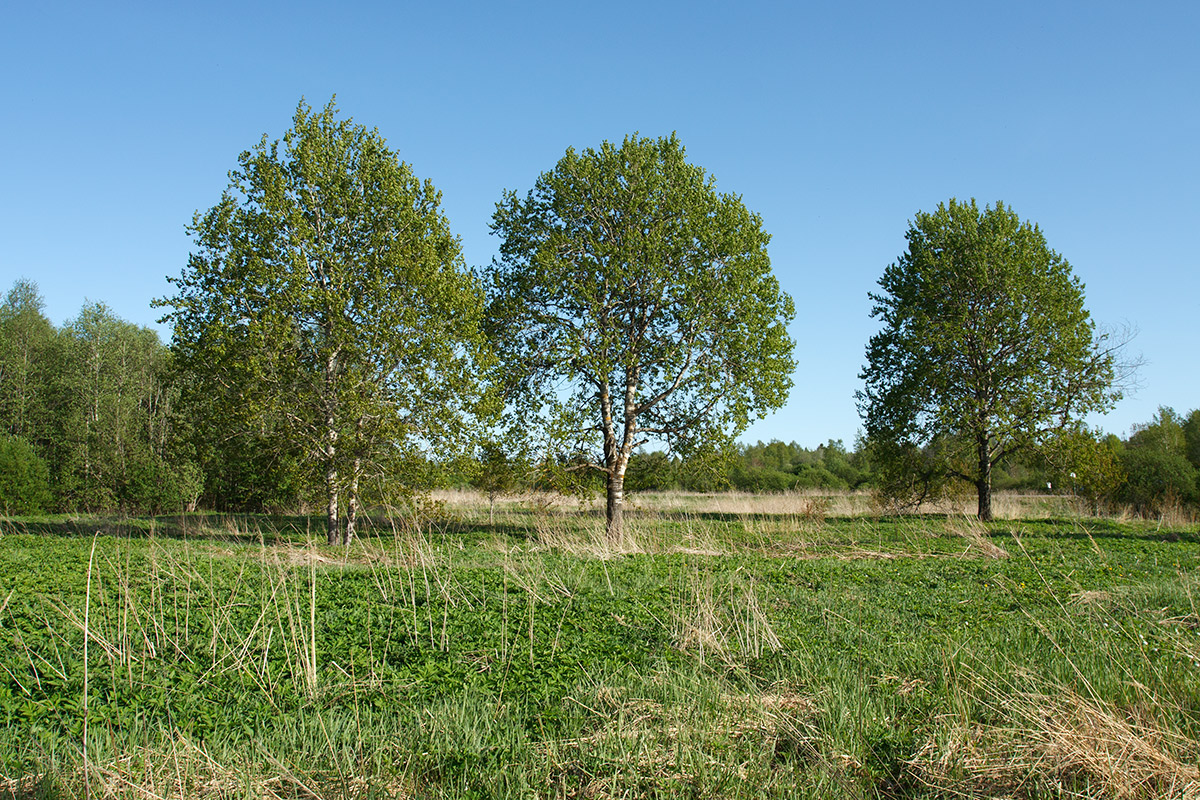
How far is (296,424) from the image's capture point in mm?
15320

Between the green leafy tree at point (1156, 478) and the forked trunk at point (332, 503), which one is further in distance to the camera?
the green leafy tree at point (1156, 478)

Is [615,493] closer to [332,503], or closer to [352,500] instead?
[352,500]

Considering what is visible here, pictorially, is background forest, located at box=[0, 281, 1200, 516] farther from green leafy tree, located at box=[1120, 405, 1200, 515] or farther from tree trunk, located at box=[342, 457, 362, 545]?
tree trunk, located at box=[342, 457, 362, 545]

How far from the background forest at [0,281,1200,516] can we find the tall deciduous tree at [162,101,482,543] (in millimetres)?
2927

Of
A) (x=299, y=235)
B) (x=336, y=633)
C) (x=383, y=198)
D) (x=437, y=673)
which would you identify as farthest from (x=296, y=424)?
(x=437, y=673)

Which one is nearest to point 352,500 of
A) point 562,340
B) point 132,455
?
point 562,340

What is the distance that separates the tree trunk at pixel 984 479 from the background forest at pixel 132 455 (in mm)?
1353

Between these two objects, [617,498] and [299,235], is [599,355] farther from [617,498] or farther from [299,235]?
[299,235]

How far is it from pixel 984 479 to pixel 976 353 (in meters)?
4.01

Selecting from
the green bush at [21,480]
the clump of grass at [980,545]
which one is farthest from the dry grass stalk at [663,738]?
the green bush at [21,480]

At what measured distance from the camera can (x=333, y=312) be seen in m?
14.8

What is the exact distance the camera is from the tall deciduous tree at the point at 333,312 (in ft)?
47.9

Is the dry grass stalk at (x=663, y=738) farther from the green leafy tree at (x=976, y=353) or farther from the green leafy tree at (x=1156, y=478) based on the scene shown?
the green leafy tree at (x=1156, y=478)

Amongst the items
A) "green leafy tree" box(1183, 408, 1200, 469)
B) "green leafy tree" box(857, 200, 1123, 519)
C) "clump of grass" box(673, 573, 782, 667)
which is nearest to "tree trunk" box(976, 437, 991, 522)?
"green leafy tree" box(857, 200, 1123, 519)
